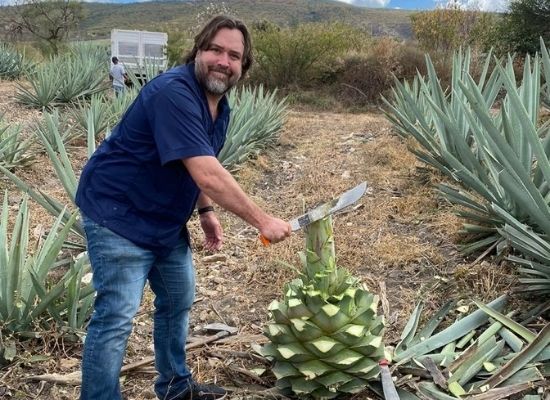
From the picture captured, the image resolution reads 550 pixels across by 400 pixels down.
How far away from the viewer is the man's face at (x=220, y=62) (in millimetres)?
1946

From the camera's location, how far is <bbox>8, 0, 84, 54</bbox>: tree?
93.3 ft

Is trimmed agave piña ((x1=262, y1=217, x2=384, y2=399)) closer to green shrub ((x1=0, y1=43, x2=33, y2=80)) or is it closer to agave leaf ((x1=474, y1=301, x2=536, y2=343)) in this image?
agave leaf ((x1=474, y1=301, x2=536, y2=343))

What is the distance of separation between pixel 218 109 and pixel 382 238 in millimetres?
1991

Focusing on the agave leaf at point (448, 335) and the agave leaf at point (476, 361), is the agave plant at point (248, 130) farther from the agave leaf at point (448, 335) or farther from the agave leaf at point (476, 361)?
the agave leaf at point (476, 361)

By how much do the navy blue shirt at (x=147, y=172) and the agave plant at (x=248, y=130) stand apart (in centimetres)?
324

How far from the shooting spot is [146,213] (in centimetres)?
192

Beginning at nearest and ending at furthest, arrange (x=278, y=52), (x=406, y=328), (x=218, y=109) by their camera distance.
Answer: (x=218, y=109) → (x=406, y=328) → (x=278, y=52)

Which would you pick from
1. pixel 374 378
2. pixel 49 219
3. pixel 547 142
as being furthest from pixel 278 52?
pixel 374 378

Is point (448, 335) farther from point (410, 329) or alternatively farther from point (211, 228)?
point (211, 228)

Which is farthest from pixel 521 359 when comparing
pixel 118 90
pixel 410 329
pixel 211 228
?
pixel 118 90

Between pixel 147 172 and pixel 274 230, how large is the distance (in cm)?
47

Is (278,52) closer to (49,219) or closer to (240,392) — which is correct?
(49,219)

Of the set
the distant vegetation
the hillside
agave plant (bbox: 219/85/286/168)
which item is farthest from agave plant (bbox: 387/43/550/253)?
the distant vegetation

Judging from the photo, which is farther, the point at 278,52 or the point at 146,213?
the point at 278,52
